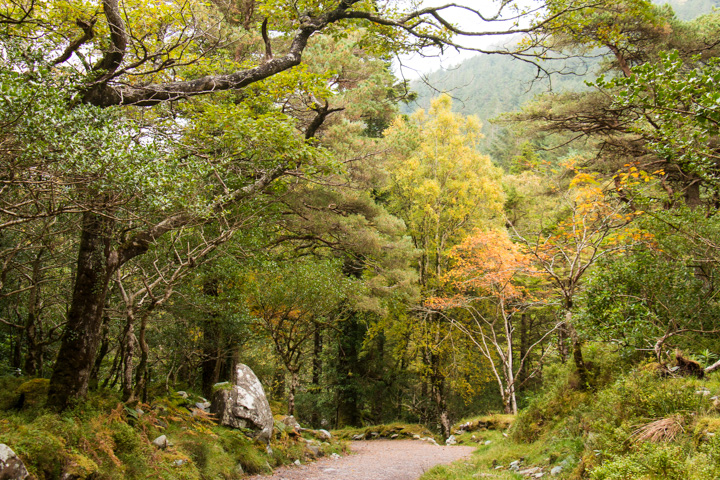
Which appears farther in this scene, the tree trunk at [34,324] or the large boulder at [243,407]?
the large boulder at [243,407]

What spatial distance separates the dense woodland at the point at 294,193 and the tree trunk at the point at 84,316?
0.09 ft

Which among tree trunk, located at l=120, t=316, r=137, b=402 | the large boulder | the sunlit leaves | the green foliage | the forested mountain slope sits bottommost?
the large boulder

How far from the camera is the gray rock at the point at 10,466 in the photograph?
11.6ft

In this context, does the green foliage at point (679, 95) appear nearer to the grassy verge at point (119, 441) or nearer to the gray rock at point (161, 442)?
the grassy verge at point (119, 441)

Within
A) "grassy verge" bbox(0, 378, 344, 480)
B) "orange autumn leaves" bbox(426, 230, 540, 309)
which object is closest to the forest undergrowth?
"grassy verge" bbox(0, 378, 344, 480)

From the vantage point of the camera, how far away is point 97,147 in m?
3.77

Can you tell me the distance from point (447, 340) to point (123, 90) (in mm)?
13293

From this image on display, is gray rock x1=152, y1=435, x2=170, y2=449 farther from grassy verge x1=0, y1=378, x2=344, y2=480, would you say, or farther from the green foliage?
the green foliage

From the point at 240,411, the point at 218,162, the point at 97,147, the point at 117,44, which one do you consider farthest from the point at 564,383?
the point at 117,44

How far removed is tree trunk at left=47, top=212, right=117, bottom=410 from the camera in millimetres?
5340

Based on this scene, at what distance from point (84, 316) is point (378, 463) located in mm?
6632

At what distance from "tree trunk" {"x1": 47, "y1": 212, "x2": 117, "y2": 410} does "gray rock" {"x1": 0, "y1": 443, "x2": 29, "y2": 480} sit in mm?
1751

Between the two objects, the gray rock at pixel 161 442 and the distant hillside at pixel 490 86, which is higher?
the distant hillside at pixel 490 86

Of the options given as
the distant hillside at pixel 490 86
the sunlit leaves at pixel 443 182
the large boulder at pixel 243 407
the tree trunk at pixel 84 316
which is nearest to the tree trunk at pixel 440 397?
the sunlit leaves at pixel 443 182
